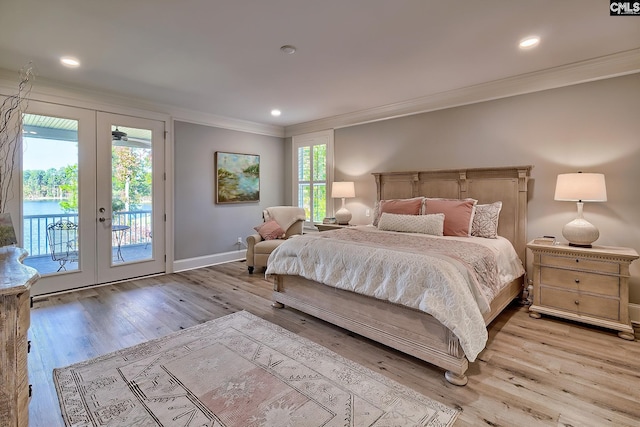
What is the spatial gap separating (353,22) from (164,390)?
2943mm

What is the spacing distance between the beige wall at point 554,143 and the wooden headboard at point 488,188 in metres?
0.13

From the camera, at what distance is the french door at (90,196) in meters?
3.70

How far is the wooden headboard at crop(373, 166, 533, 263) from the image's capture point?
3.56m

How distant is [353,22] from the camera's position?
240 centimetres

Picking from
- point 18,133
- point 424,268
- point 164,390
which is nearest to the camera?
point 164,390

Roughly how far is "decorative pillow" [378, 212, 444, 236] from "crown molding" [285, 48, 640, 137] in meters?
1.66

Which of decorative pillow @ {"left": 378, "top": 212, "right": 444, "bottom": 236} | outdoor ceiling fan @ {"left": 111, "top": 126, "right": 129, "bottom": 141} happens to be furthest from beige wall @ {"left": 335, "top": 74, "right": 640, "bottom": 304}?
outdoor ceiling fan @ {"left": 111, "top": 126, "right": 129, "bottom": 141}

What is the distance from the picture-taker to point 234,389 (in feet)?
6.48

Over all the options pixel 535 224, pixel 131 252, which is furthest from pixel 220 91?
pixel 535 224

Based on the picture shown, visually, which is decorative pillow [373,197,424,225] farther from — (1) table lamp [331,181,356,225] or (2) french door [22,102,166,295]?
(2) french door [22,102,166,295]

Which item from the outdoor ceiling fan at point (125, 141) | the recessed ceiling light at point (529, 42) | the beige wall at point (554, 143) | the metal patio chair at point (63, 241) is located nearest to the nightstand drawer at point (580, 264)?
the beige wall at point (554, 143)

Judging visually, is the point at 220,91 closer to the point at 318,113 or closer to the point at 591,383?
the point at 318,113

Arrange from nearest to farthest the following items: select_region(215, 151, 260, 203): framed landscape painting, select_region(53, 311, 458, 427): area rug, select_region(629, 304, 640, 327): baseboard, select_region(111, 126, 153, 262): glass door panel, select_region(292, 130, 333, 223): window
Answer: select_region(53, 311, 458, 427): area rug < select_region(629, 304, 640, 327): baseboard < select_region(111, 126, 153, 262): glass door panel < select_region(215, 151, 260, 203): framed landscape painting < select_region(292, 130, 333, 223): window

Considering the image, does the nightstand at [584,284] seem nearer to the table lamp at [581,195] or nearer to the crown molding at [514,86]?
the table lamp at [581,195]
